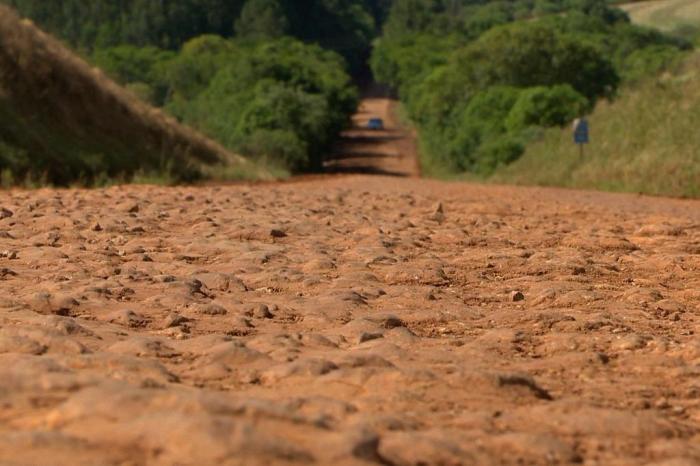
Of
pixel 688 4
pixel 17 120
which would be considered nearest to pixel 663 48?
pixel 688 4

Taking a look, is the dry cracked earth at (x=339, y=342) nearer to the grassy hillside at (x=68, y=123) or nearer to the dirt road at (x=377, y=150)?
the grassy hillside at (x=68, y=123)

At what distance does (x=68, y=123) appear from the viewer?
2344cm

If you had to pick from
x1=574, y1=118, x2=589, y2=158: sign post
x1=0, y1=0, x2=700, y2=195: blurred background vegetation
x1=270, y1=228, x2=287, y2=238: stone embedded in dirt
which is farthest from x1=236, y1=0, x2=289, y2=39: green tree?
x1=270, y1=228, x2=287, y2=238: stone embedded in dirt

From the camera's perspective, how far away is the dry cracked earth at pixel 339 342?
→ 3246mm

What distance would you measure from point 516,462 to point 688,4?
70.7 m

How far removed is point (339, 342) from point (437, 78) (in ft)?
158

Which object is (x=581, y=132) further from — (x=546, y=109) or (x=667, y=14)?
(x=667, y=14)

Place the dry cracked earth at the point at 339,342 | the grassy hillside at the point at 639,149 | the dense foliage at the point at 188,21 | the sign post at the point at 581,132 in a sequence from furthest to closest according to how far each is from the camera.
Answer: the dense foliage at the point at 188,21
the sign post at the point at 581,132
the grassy hillside at the point at 639,149
the dry cracked earth at the point at 339,342

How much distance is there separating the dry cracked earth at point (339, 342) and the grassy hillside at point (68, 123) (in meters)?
11.2

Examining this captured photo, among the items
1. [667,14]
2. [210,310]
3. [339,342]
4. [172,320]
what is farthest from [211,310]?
[667,14]

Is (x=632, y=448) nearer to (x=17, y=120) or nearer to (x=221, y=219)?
(x=221, y=219)

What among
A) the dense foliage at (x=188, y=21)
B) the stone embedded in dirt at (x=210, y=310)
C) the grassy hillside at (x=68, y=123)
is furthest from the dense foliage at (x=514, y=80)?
the stone embedded in dirt at (x=210, y=310)

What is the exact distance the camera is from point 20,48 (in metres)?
23.6

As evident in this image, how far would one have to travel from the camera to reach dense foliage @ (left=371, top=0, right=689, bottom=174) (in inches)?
1340
